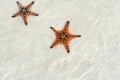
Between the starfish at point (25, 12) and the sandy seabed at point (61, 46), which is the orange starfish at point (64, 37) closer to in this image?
the sandy seabed at point (61, 46)

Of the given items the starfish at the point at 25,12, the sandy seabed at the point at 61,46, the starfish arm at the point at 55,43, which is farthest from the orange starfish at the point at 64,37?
the starfish at the point at 25,12

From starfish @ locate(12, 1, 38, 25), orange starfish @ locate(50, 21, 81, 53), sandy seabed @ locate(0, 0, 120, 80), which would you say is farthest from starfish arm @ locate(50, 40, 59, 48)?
starfish @ locate(12, 1, 38, 25)

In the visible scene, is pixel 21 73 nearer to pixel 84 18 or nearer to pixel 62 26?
pixel 62 26

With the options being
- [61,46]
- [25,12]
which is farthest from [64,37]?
[25,12]

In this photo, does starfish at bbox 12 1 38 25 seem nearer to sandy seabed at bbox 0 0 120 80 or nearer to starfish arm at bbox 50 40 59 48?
sandy seabed at bbox 0 0 120 80

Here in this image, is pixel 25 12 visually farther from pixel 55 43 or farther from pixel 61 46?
pixel 61 46

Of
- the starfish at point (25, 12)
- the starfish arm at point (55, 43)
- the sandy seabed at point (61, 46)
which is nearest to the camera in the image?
the sandy seabed at point (61, 46)

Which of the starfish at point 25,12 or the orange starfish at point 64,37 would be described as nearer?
the orange starfish at point 64,37

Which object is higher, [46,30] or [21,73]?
[46,30]

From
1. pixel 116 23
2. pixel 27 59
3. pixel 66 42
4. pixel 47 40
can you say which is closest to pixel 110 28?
pixel 116 23
